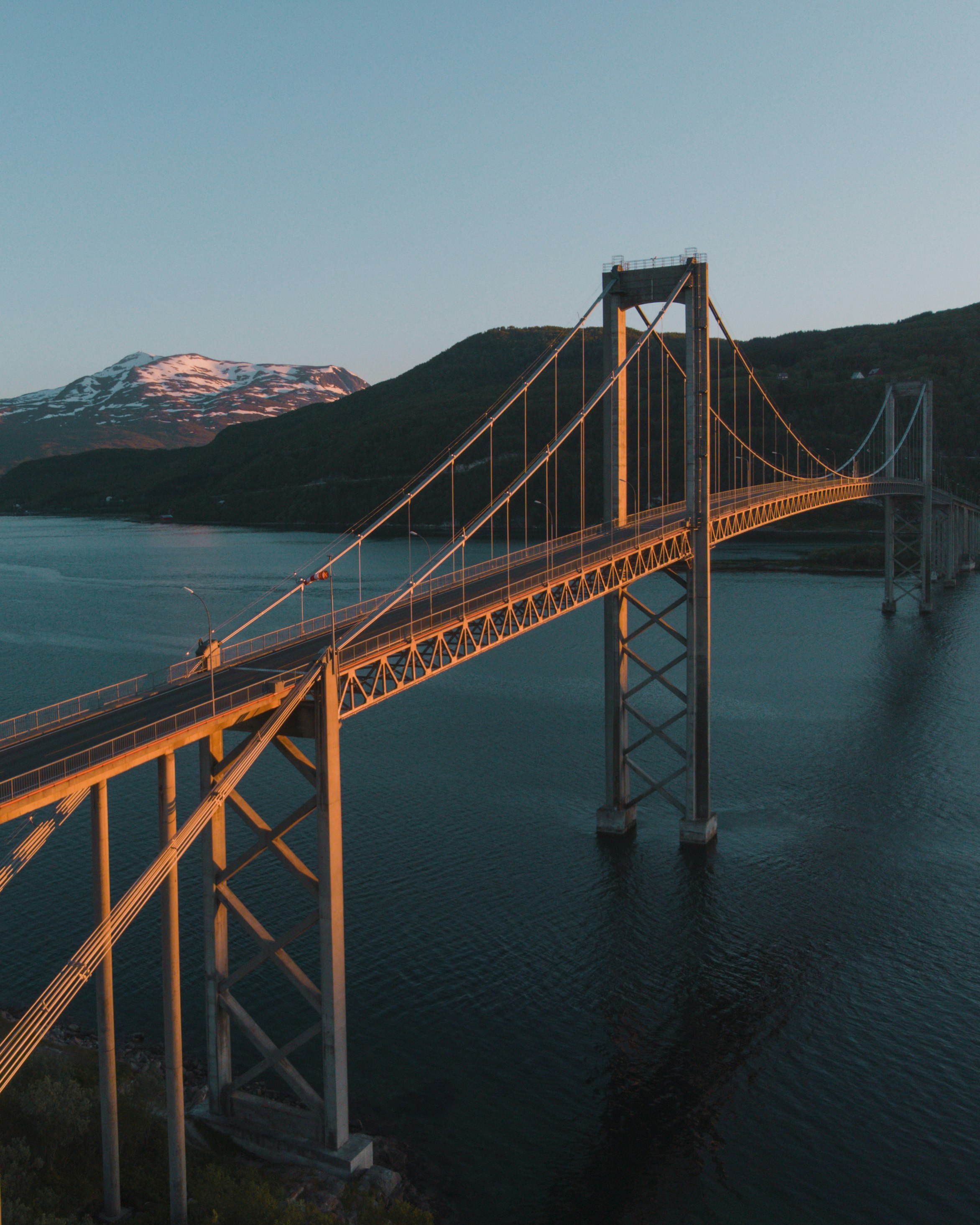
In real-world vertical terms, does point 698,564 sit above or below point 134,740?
above

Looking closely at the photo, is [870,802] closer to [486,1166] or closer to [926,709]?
[926,709]

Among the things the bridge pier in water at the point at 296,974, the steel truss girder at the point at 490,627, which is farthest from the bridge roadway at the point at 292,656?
the bridge pier in water at the point at 296,974

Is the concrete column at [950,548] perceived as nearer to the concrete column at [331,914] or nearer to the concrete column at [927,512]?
the concrete column at [927,512]

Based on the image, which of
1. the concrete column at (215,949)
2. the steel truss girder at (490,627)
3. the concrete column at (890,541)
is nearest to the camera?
the concrete column at (215,949)

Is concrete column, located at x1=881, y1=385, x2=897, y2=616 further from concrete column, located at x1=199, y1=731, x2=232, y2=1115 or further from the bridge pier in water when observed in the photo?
concrete column, located at x1=199, y1=731, x2=232, y2=1115

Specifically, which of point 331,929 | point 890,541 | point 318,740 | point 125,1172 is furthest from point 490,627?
point 890,541

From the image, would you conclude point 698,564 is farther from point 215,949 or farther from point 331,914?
point 215,949
